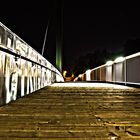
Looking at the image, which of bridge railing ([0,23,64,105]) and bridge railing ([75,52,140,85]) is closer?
bridge railing ([0,23,64,105])

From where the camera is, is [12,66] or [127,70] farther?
[127,70]

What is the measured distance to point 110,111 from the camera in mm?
4027

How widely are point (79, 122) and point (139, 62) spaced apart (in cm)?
663

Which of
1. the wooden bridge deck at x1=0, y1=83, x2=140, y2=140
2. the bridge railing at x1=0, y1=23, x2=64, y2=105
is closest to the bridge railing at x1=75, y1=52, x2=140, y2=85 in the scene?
the bridge railing at x1=0, y1=23, x2=64, y2=105

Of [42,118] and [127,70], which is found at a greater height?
[127,70]

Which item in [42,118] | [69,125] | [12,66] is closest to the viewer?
[69,125]

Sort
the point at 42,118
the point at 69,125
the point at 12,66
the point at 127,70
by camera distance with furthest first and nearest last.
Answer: the point at 127,70 < the point at 12,66 < the point at 42,118 < the point at 69,125

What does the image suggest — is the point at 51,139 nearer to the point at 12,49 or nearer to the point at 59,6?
the point at 12,49

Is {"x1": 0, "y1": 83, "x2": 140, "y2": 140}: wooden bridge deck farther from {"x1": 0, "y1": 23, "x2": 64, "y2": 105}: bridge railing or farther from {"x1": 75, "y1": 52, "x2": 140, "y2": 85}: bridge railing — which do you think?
{"x1": 75, "y1": 52, "x2": 140, "y2": 85}: bridge railing

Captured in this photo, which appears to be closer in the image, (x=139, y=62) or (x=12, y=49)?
(x=12, y=49)

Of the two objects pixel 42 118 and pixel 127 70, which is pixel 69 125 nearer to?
pixel 42 118

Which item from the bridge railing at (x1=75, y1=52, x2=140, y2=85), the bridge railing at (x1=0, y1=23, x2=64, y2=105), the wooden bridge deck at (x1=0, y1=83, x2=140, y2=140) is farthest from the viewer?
the bridge railing at (x1=75, y1=52, x2=140, y2=85)

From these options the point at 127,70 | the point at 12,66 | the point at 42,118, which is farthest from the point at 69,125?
the point at 127,70

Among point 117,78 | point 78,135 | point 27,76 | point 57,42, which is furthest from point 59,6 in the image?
point 78,135
